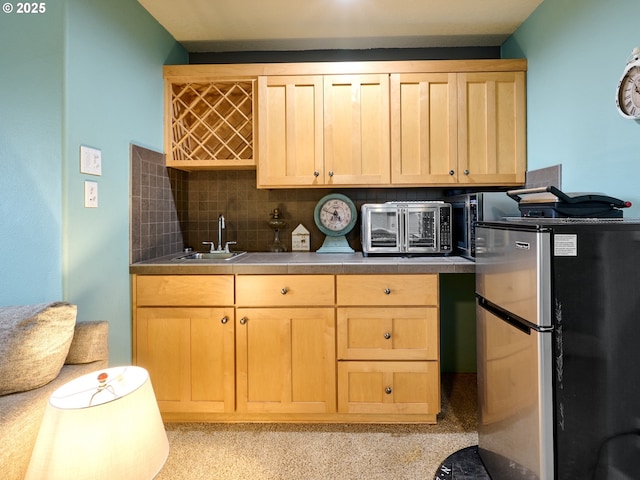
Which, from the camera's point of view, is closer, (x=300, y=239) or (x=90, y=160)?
(x=90, y=160)

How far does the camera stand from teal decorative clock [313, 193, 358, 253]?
2559 millimetres


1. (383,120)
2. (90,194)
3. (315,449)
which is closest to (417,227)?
(383,120)

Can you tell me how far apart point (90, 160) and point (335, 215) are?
5.01 ft

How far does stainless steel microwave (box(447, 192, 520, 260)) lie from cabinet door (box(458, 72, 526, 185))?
0.89 ft

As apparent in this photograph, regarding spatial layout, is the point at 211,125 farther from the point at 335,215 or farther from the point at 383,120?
the point at 383,120

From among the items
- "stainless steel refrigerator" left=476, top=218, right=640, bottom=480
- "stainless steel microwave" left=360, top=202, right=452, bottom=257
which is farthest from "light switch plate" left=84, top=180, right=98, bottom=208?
"stainless steel refrigerator" left=476, top=218, right=640, bottom=480

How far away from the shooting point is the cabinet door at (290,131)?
7.50 feet

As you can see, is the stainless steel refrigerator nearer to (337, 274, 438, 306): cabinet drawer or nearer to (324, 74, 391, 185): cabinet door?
(337, 274, 438, 306): cabinet drawer

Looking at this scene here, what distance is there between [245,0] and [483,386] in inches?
95.6

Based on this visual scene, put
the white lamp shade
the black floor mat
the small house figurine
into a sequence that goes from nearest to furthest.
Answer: the white lamp shade < the black floor mat < the small house figurine

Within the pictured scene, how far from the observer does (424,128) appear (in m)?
2.27

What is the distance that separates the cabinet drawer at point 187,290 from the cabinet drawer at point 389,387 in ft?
2.60

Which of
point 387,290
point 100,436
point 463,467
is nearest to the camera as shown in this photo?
point 100,436

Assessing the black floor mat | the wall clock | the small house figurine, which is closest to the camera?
the wall clock
